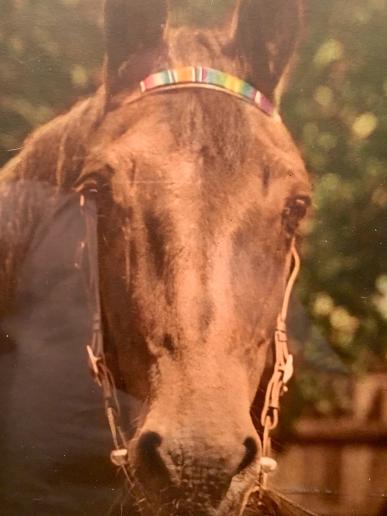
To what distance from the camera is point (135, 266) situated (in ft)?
3.85

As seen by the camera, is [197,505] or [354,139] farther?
[354,139]

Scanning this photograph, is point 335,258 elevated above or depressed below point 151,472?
above

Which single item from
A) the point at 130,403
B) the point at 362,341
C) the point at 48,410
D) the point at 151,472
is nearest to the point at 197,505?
the point at 151,472

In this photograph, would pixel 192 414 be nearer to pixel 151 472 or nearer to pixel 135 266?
pixel 151 472

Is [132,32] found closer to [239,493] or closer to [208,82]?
[208,82]

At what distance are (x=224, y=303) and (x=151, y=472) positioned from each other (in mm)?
311

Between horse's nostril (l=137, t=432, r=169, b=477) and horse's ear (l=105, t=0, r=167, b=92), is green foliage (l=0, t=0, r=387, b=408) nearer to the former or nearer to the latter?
horse's ear (l=105, t=0, r=167, b=92)

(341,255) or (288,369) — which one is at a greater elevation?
(341,255)

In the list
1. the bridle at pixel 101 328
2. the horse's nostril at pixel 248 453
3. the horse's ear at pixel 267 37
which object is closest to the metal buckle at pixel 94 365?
the bridle at pixel 101 328

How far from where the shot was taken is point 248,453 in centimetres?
115

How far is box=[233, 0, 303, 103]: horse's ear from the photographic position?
1.22 metres

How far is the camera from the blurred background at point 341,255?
122cm

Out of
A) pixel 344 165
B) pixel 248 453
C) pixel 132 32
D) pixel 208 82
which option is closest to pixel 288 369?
pixel 248 453

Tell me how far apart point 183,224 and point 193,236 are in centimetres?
3
